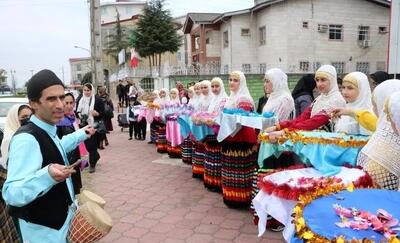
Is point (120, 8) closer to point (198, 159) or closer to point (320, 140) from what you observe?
point (198, 159)

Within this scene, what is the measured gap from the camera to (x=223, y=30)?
1028 inches

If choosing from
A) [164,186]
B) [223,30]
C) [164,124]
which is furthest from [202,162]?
[223,30]

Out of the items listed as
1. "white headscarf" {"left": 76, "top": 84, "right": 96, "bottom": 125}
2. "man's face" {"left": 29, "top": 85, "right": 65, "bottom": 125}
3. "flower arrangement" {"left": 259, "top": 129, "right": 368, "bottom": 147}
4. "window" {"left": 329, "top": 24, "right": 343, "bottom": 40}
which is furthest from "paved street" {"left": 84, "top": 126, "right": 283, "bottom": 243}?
"window" {"left": 329, "top": 24, "right": 343, "bottom": 40}

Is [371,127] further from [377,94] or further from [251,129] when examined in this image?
[251,129]

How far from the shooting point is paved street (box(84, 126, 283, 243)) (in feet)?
13.2

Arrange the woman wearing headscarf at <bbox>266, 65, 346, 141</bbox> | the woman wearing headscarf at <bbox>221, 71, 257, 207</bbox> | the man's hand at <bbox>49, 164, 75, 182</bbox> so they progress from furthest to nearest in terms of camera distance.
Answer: the woman wearing headscarf at <bbox>221, 71, 257, 207</bbox>
the woman wearing headscarf at <bbox>266, 65, 346, 141</bbox>
the man's hand at <bbox>49, 164, 75, 182</bbox>

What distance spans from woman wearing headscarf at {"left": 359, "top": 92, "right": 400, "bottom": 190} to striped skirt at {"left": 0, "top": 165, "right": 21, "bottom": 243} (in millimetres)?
2454

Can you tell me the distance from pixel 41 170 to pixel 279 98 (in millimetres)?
2962

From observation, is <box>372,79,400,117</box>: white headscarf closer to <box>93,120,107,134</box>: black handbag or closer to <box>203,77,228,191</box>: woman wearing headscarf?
<box>93,120,107,134</box>: black handbag

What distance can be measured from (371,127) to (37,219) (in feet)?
7.70

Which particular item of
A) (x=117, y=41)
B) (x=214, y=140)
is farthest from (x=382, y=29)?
(x=117, y=41)

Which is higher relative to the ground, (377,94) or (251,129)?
(377,94)

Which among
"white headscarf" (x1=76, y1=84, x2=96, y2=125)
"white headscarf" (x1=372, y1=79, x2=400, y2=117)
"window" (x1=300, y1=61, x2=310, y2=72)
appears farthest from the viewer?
"window" (x1=300, y1=61, x2=310, y2=72)

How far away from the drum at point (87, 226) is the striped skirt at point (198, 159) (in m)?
3.82
